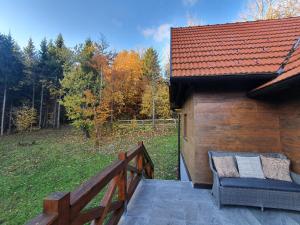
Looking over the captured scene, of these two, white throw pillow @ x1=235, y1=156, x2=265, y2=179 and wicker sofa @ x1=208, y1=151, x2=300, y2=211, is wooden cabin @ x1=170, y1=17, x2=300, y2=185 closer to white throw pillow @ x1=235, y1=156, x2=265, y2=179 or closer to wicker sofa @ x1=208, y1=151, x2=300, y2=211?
white throw pillow @ x1=235, y1=156, x2=265, y2=179

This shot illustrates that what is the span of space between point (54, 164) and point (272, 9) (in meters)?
15.1

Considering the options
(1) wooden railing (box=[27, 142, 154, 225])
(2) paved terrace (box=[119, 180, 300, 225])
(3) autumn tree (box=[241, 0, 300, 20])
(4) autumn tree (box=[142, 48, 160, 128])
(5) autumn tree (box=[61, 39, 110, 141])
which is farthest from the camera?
(4) autumn tree (box=[142, 48, 160, 128])

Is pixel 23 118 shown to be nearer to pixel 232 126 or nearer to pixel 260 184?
pixel 232 126

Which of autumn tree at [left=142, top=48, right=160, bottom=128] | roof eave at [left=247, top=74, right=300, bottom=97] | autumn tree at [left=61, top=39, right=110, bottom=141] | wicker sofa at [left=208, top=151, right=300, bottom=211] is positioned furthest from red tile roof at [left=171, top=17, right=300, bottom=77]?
autumn tree at [left=142, top=48, right=160, bottom=128]

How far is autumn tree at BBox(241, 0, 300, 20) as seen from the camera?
1095 centimetres

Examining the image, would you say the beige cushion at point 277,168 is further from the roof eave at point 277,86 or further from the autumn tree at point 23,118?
A: the autumn tree at point 23,118

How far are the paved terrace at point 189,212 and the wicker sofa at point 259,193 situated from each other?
0.13 meters

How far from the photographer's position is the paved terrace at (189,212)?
2.88 m

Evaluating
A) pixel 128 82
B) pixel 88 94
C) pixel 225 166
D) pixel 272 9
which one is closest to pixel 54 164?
pixel 88 94

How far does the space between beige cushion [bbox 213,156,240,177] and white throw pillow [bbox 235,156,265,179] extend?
12cm

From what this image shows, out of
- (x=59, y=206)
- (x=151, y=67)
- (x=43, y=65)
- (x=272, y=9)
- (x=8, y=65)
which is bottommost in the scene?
(x=59, y=206)

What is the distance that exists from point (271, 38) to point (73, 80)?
14.8 metres

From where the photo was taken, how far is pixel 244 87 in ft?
14.0

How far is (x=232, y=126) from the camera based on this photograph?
4.27 m
